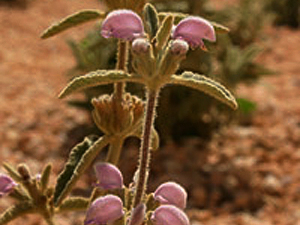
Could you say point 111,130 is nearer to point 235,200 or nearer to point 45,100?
point 235,200

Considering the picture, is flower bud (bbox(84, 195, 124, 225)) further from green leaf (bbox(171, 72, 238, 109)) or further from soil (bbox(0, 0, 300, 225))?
soil (bbox(0, 0, 300, 225))

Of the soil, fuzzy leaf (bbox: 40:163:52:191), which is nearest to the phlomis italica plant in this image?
fuzzy leaf (bbox: 40:163:52:191)

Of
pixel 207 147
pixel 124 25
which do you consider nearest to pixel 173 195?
pixel 124 25

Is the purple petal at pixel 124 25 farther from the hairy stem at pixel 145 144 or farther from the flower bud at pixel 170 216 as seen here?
the flower bud at pixel 170 216

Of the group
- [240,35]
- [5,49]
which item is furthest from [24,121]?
[240,35]

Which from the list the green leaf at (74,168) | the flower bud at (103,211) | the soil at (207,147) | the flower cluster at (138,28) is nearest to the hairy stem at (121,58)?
the green leaf at (74,168)

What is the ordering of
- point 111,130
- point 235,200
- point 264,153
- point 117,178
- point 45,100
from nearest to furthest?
1. point 117,178
2. point 111,130
3. point 235,200
4. point 264,153
5. point 45,100
